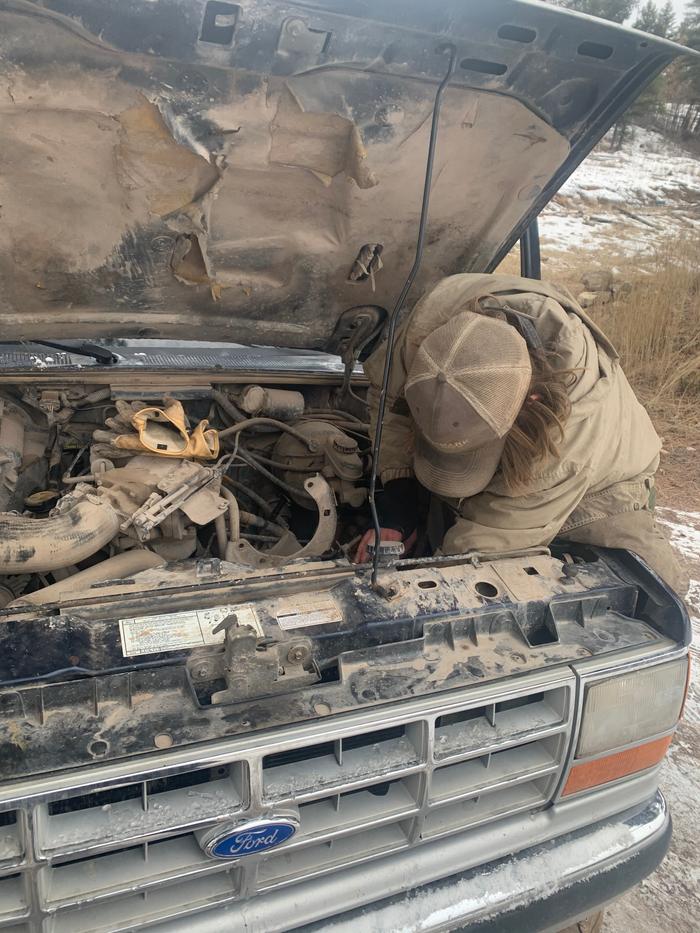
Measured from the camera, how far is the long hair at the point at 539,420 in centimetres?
186

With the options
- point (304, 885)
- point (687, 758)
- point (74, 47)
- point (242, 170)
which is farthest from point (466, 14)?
point (687, 758)

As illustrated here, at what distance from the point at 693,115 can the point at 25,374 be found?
1958cm

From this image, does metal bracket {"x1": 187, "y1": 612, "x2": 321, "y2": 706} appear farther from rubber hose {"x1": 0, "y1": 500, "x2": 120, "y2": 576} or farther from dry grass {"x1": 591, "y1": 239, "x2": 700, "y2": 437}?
dry grass {"x1": 591, "y1": 239, "x2": 700, "y2": 437}

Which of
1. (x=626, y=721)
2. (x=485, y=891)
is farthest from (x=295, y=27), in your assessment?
(x=485, y=891)

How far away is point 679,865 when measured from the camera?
2162 mm

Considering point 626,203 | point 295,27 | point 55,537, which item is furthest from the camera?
point 626,203

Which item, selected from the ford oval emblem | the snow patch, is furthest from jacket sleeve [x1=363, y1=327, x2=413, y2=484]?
the snow patch

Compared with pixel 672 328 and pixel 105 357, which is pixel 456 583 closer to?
pixel 105 357

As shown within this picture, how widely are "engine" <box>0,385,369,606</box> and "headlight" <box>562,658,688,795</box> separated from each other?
88 cm

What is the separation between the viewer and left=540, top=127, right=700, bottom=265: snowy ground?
10.0 m

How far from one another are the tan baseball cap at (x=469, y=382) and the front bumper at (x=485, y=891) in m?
0.92

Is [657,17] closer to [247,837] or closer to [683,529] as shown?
[683,529]

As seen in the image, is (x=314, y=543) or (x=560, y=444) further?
(x=314, y=543)

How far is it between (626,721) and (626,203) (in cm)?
1294
